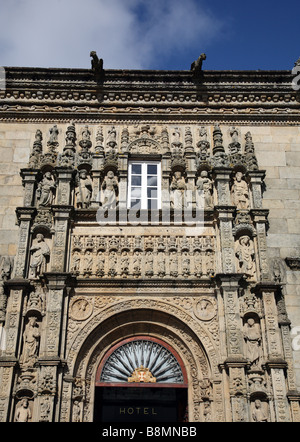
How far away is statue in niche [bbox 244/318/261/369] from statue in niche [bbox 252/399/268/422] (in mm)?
715

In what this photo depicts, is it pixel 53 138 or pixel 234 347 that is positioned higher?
pixel 53 138

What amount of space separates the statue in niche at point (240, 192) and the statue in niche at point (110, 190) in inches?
110

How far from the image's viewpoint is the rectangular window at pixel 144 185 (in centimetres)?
1302

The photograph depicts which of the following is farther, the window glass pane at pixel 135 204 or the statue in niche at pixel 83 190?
the window glass pane at pixel 135 204

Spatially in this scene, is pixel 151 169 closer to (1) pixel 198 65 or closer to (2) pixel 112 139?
(2) pixel 112 139

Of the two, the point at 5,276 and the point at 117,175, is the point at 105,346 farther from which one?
the point at 117,175

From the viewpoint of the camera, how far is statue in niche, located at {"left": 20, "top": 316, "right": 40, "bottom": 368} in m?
11.1

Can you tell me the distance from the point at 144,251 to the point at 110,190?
5.79 ft

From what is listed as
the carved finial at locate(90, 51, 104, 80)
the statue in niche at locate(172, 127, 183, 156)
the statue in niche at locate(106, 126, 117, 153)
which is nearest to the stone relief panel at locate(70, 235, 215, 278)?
the statue in niche at locate(172, 127, 183, 156)

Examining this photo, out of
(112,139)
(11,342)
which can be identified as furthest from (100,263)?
(112,139)

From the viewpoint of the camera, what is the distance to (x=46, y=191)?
42.2 feet

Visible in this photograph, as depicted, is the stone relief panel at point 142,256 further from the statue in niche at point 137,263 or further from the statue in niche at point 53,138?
the statue in niche at point 53,138

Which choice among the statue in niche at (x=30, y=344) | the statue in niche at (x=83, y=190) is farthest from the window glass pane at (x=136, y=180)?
the statue in niche at (x=30, y=344)
